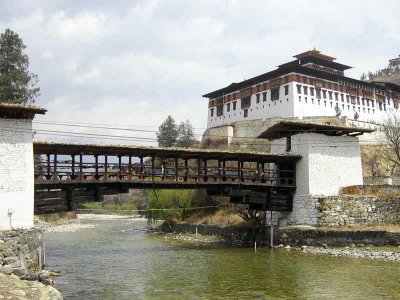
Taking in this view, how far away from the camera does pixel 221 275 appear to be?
20.2m

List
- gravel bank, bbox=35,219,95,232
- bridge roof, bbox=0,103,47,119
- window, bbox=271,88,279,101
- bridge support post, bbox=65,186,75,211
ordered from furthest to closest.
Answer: window, bbox=271,88,279,101
gravel bank, bbox=35,219,95,232
bridge support post, bbox=65,186,75,211
bridge roof, bbox=0,103,47,119

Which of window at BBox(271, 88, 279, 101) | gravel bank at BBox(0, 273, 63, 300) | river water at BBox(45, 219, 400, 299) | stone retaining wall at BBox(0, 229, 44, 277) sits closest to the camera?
gravel bank at BBox(0, 273, 63, 300)

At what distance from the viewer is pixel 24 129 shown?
Answer: 20.8 metres

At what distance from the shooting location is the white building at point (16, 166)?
20.0m

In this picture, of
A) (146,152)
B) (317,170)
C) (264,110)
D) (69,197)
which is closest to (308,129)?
(317,170)

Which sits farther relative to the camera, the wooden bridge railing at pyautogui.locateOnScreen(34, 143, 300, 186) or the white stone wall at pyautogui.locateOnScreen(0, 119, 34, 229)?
the wooden bridge railing at pyautogui.locateOnScreen(34, 143, 300, 186)

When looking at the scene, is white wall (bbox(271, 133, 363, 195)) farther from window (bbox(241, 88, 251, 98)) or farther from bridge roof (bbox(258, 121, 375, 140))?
window (bbox(241, 88, 251, 98))

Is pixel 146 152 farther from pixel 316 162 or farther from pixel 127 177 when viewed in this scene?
pixel 316 162

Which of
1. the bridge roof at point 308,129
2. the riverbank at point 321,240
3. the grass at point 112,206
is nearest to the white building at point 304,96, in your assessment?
the bridge roof at point 308,129

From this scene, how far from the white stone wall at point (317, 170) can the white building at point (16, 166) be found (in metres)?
17.5

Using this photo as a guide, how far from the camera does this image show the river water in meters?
16.4

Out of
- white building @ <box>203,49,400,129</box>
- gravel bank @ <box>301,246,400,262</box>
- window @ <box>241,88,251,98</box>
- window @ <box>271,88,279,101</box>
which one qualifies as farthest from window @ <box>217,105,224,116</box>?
gravel bank @ <box>301,246,400,262</box>

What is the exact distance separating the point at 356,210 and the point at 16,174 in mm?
20650

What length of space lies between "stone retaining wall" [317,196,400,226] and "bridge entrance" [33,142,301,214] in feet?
9.13
